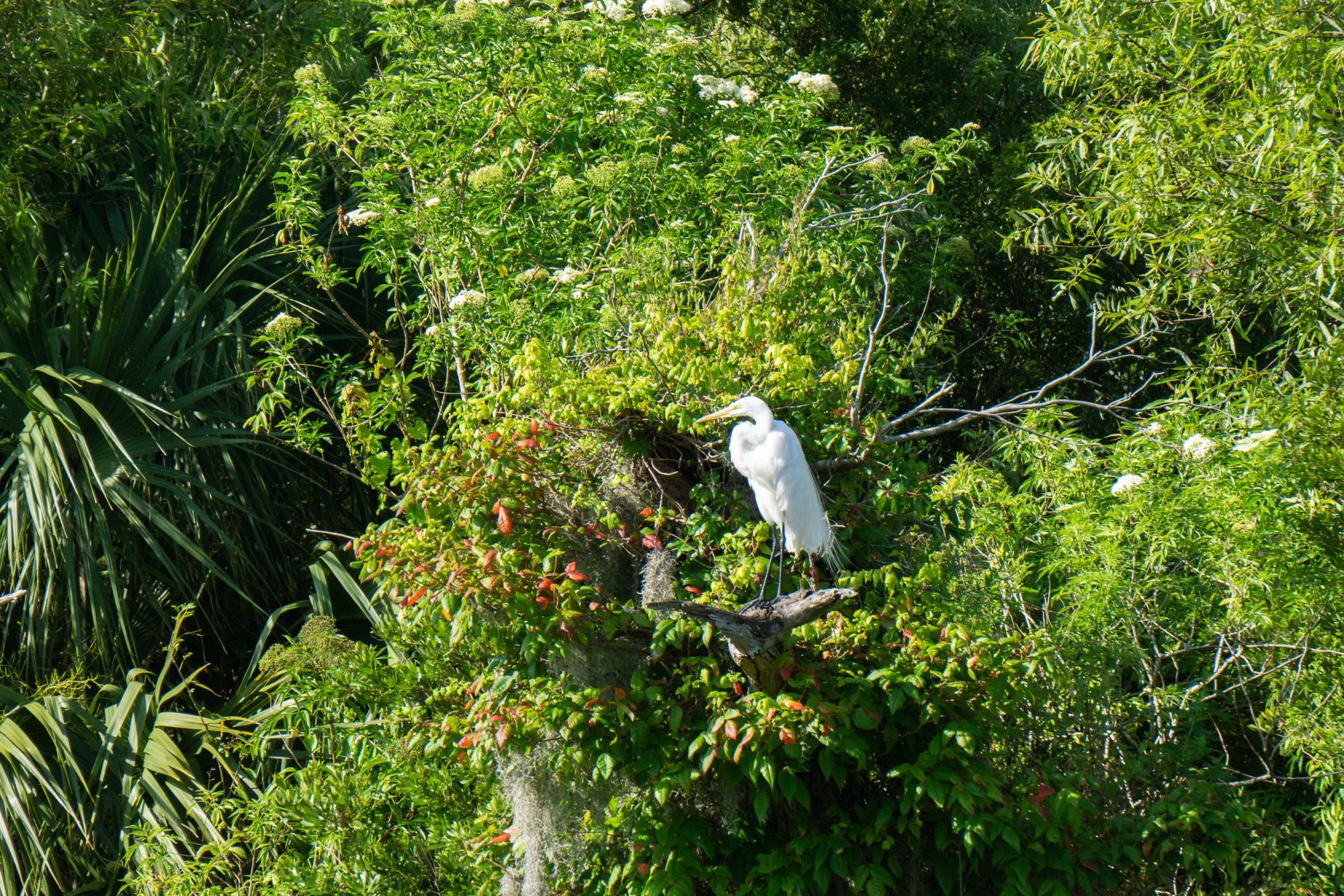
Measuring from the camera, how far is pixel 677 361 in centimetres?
288

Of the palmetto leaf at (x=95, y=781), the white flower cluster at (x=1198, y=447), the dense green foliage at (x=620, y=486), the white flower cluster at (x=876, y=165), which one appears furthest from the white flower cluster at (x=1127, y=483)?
the palmetto leaf at (x=95, y=781)

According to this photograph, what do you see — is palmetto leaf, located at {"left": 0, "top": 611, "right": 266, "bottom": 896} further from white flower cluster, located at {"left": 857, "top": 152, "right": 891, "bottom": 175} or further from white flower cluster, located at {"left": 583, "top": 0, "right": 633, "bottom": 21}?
white flower cluster, located at {"left": 857, "top": 152, "right": 891, "bottom": 175}

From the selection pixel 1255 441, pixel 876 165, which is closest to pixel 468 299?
pixel 876 165

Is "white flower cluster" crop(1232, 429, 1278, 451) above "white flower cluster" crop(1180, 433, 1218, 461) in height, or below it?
above

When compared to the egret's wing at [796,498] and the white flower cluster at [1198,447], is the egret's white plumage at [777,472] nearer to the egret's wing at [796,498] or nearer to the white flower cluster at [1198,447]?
the egret's wing at [796,498]

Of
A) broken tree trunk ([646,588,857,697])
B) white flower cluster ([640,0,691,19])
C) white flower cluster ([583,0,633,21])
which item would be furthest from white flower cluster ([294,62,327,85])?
broken tree trunk ([646,588,857,697])

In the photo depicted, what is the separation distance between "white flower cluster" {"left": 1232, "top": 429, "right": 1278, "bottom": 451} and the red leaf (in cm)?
103

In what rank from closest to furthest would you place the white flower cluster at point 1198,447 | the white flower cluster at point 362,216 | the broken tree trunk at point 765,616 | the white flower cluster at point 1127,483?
1. the broken tree trunk at point 765,616
2. the white flower cluster at point 1198,447
3. the white flower cluster at point 1127,483
4. the white flower cluster at point 362,216

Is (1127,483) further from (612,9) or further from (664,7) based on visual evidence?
(612,9)

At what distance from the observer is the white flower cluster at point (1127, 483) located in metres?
3.44

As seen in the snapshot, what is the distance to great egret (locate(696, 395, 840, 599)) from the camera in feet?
8.93

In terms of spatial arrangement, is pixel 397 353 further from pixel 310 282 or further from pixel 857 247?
pixel 857 247

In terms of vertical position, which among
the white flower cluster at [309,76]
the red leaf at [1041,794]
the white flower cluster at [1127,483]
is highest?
the white flower cluster at [309,76]

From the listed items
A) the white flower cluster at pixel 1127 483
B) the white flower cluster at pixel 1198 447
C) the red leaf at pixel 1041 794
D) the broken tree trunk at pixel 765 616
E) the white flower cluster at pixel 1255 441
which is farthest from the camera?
the white flower cluster at pixel 1127 483
